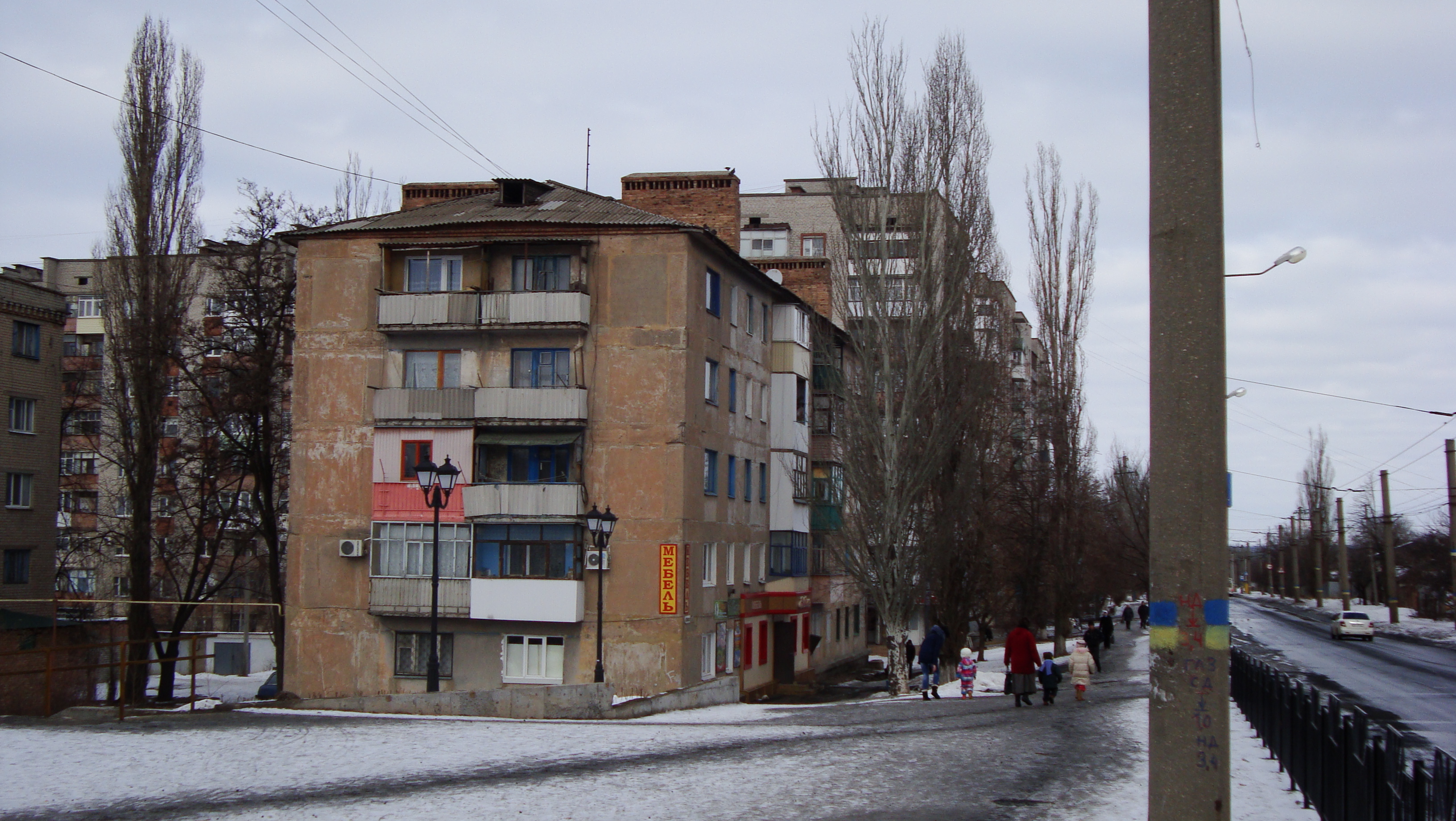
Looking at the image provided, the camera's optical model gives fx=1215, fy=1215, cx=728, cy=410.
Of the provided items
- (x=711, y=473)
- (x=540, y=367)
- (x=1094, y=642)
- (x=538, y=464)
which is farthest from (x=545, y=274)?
(x=1094, y=642)

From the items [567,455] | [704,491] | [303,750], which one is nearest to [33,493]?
[567,455]

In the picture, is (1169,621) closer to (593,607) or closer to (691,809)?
(691,809)

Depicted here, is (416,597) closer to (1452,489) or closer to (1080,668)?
(1080,668)

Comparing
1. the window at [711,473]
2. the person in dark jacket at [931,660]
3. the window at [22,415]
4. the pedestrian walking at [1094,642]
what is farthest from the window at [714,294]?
the window at [22,415]

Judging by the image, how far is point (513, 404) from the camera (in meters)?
34.4

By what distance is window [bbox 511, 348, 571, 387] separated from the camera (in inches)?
1379

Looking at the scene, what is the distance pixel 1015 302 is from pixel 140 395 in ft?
112

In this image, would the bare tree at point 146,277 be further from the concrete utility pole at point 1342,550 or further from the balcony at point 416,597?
the concrete utility pole at point 1342,550

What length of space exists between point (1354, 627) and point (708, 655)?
3753cm

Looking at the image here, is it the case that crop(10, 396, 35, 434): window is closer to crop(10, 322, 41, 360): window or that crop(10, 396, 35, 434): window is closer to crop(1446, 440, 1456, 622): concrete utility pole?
crop(10, 322, 41, 360): window

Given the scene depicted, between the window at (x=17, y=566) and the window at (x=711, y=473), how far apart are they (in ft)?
83.3

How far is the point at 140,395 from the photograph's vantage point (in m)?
36.7

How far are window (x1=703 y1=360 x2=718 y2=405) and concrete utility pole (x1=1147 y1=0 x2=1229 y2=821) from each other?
31.4 m

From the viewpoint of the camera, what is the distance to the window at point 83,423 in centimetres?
5262
